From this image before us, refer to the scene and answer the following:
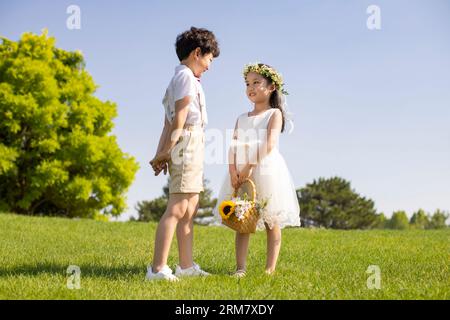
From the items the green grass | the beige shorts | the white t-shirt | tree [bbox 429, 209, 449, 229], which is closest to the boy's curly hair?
the white t-shirt

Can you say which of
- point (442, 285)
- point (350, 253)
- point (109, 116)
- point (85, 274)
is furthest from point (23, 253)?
point (109, 116)

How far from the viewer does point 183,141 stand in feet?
18.0

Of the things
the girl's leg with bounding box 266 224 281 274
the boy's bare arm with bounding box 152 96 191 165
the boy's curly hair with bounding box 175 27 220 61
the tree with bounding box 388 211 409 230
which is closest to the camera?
the boy's bare arm with bounding box 152 96 191 165

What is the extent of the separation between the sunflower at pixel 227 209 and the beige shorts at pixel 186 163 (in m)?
0.40

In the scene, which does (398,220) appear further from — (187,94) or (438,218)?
(187,94)

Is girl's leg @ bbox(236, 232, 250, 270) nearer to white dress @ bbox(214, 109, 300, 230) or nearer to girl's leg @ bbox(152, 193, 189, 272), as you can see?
white dress @ bbox(214, 109, 300, 230)

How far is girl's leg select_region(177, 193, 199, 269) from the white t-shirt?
0.82 m

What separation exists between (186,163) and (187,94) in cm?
69

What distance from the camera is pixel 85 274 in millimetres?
6141

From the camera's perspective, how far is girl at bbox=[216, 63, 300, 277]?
5895 millimetres

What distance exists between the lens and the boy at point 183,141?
214 inches

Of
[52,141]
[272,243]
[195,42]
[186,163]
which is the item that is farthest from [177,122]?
[52,141]

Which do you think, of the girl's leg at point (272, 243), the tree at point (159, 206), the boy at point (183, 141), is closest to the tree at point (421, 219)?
the tree at point (159, 206)
